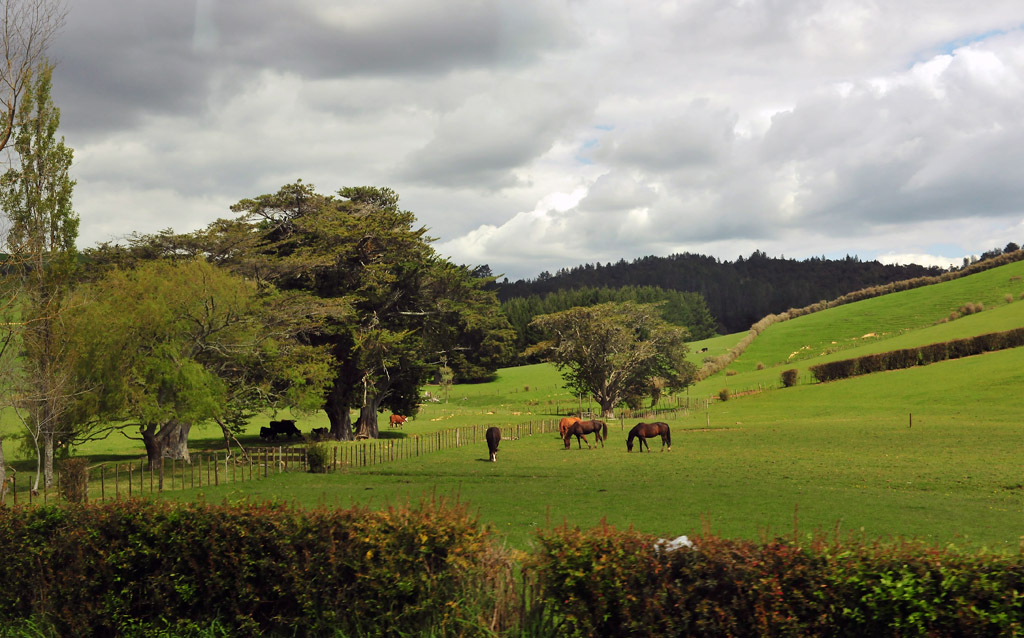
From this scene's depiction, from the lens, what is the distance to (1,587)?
8.84 meters

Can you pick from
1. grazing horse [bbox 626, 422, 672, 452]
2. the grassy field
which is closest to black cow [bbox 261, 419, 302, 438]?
the grassy field

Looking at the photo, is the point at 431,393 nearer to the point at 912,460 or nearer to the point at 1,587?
the point at 912,460

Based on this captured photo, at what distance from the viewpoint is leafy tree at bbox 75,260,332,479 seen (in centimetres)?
3003

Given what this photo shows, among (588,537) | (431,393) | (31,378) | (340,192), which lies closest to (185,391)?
(31,378)

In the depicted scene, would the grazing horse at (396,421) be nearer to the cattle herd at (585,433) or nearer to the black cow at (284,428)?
the black cow at (284,428)

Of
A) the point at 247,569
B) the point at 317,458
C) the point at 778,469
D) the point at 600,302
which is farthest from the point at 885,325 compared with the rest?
the point at 247,569

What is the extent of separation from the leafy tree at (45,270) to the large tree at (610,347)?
45.4 meters

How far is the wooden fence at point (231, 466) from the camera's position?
85.9 ft

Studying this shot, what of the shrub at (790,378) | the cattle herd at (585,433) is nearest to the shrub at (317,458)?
the cattle herd at (585,433)

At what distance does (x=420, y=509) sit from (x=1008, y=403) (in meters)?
52.6

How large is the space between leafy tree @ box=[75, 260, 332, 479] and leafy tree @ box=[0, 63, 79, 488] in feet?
5.03

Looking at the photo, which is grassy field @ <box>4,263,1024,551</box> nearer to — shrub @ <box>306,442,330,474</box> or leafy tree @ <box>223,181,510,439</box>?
shrub @ <box>306,442,330,474</box>

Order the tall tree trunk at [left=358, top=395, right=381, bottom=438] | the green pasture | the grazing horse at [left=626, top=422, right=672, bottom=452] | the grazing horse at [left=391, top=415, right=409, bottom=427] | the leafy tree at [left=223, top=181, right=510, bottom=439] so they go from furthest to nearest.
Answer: the grazing horse at [left=391, top=415, right=409, bottom=427] → the tall tree trunk at [left=358, top=395, right=381, bottom=438] → the leafy tree at [left=223, top=181, right=510, bottom=439] → the grazing horse at [left=626, top=422, right=672, bottom=452] → the green pasture

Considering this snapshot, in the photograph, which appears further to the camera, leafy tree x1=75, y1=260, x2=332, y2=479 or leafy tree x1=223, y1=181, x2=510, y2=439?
leafy tree x1=223, y1=181, x2=510, y2=439
